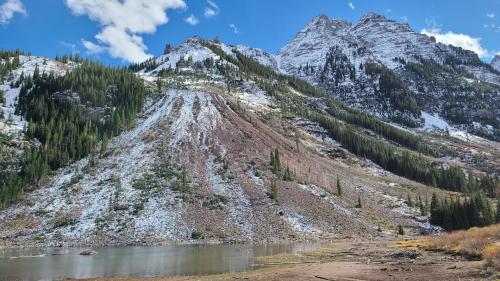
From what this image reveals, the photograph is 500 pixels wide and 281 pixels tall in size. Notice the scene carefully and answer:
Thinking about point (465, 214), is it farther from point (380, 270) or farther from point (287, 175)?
point (380, 270)

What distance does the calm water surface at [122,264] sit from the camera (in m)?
43.0

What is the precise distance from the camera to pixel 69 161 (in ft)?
392

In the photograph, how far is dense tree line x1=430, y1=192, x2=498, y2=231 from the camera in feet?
317

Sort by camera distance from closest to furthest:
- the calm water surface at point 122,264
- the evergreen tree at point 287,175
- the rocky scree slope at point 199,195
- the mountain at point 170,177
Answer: the calm water surface at point 122,264, the rocky scree slope at point 199,195, the mountain at point 170,177, the evergreen tree at point 287,175

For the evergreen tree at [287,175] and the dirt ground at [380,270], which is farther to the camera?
the evergreen tree at [287,175]

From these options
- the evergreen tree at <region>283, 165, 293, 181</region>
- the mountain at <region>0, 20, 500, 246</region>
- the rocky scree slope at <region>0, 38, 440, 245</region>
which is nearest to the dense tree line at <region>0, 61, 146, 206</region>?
the mountain at <region>0, 20, 500, 246</region>

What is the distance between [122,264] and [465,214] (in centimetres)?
8322

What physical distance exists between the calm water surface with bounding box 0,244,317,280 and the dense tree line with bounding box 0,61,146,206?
47.8m

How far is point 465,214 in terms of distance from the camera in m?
102

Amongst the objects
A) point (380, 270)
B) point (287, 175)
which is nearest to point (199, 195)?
point (287, 175)

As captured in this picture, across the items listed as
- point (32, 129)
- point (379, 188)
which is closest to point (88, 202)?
point (32, 129)

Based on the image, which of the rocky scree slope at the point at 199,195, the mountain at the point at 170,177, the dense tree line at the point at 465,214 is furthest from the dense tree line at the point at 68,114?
the dense tree line at the point at 465,214

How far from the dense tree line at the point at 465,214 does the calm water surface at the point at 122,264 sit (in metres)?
63.3

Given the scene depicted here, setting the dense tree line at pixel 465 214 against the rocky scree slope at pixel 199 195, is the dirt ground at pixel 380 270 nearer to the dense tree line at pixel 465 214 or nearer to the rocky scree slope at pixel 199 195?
the rocky scree slope at pixel 199 195
